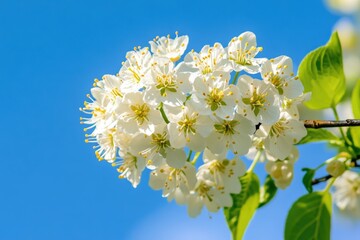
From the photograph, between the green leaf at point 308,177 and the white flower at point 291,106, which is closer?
the white flower at point 291,106

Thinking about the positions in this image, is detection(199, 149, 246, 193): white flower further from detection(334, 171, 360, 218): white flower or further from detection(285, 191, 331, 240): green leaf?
detection(334, 171, 360, 218): white flower

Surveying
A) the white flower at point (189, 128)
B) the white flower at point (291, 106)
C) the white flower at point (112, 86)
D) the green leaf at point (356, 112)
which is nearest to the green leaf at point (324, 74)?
the green leaf at point (356, 112)

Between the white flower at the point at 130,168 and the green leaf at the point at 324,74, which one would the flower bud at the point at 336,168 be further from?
the white flower at the point at 130,168

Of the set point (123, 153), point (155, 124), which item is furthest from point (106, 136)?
point (155, 124)

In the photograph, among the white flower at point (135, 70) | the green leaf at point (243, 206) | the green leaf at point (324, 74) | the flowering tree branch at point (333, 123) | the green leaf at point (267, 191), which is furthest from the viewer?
the green leaf at point (267, 191)

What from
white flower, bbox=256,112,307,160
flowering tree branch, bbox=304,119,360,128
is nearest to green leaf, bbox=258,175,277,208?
white flower, bbox=256,112,307,160

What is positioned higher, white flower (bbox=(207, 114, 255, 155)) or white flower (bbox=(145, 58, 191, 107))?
white flower (bbox=(145, 58, 191, 107))

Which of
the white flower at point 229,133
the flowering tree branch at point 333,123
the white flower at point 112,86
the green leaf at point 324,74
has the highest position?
the white flower at point 112,86
